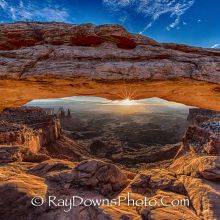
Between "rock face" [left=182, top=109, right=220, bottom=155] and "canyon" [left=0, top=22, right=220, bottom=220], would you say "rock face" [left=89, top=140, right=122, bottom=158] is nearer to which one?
"rock face" [left=182, top=109, right=220, bottom=155]

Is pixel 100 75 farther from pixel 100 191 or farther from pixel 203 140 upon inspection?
pixel 203 140

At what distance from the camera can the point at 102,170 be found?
7.25 metres

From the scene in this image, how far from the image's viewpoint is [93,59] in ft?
26.8

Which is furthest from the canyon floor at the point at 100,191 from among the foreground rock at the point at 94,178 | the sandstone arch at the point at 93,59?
the sandstone arch at the point at 93,59

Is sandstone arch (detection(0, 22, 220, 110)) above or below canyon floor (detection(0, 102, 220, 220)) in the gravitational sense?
above

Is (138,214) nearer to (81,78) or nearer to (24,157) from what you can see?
(81,78)

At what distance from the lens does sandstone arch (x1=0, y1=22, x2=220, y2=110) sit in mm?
7887

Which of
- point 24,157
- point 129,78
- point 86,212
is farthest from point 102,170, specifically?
point 24,157

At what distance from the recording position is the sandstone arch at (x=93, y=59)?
789cm

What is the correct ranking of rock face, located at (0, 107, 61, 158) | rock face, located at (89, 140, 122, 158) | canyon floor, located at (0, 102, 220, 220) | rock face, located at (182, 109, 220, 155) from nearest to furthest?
canyon floor, located at (0, 102, 220, 220) → rock face, located at (182, 109, 220, 155) → rock face, located at (0, 107, 61, 158) → rock face, located at (89, 140, 122, 158)

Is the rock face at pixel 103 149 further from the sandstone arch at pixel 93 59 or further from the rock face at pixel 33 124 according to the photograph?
the sandstone arch at pixel 93 59

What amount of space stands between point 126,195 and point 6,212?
3477 millimetres

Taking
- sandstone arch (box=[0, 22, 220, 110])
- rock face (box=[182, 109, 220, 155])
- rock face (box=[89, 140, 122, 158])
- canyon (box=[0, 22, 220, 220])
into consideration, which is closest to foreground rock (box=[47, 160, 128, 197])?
canyon (box=[0, 22, 220, 220])

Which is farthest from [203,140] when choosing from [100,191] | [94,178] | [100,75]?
[100,191]
